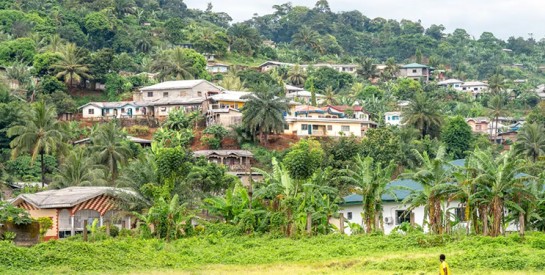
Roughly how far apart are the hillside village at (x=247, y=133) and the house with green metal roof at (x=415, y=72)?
206 millimetres

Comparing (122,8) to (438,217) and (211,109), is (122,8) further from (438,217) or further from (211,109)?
(438,217)

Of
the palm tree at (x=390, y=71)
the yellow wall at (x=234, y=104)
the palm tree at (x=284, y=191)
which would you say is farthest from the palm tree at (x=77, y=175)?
the palm tree at (x=390, y=71)

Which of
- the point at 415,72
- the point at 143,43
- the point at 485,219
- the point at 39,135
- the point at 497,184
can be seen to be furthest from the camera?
the point at 415,72

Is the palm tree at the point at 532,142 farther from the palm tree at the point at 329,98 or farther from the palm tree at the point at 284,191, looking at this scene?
the palm tree at the point at 284,191

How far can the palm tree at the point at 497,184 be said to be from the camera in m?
36.7

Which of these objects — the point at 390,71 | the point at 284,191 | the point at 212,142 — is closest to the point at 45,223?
the point at 284,191

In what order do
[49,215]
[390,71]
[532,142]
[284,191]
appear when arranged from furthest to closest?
1. [390,71]
2. [532,142]
3. [49,215]
4. [284,191]

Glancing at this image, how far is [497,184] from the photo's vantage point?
36.9 meters

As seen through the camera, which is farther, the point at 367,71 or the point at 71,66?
the point at 367,71

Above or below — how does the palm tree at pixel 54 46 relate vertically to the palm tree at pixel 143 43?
below

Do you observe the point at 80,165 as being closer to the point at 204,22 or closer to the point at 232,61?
the point at 232,61

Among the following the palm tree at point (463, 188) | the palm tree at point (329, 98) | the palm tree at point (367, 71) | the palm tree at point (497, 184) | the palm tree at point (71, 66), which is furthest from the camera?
the palm tree at point (367, 71)

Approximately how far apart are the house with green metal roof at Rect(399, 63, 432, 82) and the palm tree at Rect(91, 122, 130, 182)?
72.5 m

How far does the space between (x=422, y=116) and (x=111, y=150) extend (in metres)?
31.4
